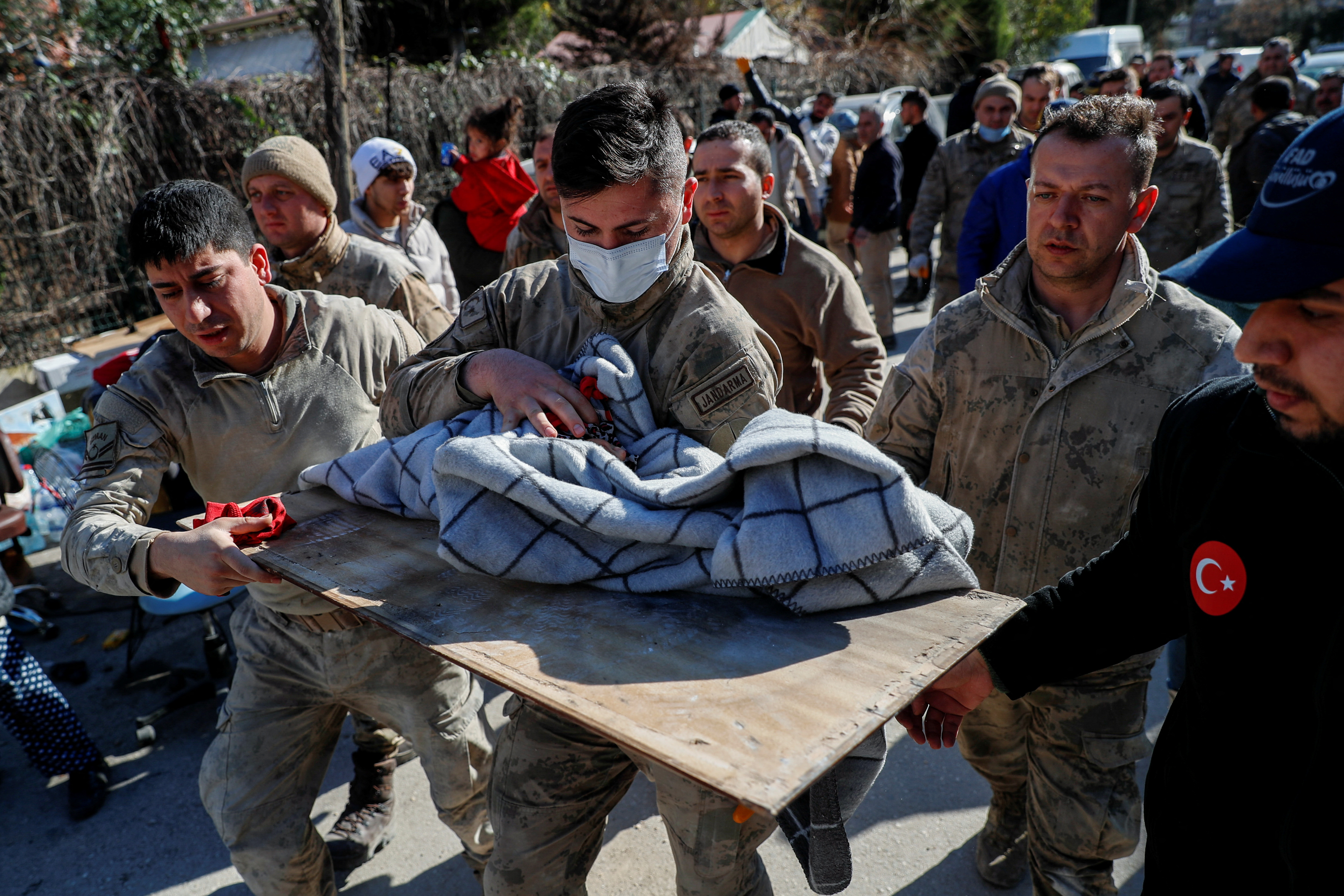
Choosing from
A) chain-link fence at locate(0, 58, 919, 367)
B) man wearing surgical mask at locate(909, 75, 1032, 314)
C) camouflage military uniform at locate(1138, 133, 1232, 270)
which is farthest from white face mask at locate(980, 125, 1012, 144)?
chain-link fence at locate(0, 58, 919, 367)

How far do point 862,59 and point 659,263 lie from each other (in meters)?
25.6

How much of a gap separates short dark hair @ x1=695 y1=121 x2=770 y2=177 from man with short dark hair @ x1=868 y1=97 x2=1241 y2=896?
134 cm

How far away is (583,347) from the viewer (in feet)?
6.24

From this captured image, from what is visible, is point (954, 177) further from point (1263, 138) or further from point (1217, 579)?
point (1217, 579)

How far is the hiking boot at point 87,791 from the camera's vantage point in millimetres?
3363

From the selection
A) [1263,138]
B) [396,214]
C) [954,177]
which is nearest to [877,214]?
[954,177]

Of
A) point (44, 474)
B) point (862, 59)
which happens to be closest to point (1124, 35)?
point (862, 59)

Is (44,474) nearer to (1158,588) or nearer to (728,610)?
(728,610)

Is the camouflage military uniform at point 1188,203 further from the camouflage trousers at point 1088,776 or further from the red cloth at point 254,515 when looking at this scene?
the red cloth at point 254,515

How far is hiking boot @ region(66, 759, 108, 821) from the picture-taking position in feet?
11.0

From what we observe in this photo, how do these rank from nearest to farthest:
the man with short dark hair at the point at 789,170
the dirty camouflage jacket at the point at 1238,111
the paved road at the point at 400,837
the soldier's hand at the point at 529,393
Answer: the soldier's hand at the point at 529,393
the paved road at the point at 400,837
the man with short dark hair at the point at 789,170
the dirty camouflage jacket at the point at 1238,111

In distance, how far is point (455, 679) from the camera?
270 cm

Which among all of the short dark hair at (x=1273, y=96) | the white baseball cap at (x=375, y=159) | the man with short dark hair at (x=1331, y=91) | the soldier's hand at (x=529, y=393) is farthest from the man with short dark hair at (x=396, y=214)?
the man with short dark hair at (x=1331, y=91)

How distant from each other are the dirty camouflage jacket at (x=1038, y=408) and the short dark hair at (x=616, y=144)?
39.1 inches
